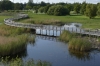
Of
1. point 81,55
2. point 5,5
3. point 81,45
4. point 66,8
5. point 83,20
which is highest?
point 66,8

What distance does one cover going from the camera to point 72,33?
3575 cm

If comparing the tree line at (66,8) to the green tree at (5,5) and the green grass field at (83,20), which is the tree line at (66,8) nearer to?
the green tree at (5,5)

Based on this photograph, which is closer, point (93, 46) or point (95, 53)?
point (95, 53)

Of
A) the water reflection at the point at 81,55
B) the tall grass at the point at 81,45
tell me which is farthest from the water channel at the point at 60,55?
the tall grass at the point at 81,45

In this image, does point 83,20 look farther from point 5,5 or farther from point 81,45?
point 5,5

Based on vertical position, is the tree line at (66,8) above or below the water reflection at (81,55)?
above

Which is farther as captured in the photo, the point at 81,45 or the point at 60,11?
the point at 60,11

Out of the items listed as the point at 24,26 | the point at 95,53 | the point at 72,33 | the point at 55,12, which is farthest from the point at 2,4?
the point at 95,53

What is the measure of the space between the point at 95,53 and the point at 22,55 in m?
9.41

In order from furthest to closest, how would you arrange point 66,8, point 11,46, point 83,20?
point 66,8 → point 83,20 → point 11,46

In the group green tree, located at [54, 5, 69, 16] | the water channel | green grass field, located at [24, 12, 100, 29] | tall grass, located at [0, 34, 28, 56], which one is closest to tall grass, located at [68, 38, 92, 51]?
the water channel

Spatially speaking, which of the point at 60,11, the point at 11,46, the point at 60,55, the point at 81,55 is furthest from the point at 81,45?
the point at 60,11

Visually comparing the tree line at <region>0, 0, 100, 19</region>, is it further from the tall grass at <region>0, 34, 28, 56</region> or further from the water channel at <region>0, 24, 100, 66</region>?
the tall grass at <region>0, 34, 28, 56</region>

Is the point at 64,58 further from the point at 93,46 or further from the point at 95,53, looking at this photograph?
the point at 93,46
